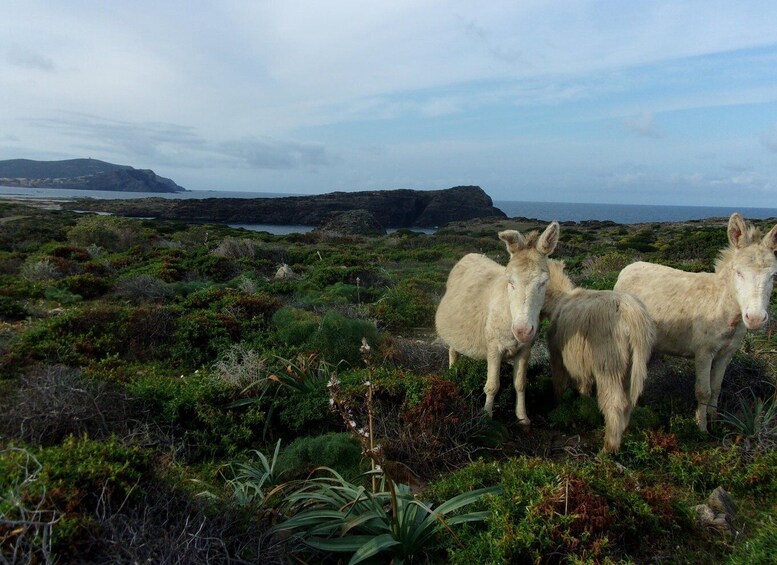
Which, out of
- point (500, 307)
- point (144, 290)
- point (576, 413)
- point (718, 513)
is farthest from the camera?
point (144, 290)

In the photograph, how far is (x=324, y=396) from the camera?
219 inches

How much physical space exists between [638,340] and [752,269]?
1.32 metres

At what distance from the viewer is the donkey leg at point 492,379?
212 inches

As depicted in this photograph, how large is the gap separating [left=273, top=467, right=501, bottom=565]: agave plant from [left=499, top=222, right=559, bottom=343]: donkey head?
1541 mm

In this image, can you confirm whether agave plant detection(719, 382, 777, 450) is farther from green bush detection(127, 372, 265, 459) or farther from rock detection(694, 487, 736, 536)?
green bush detection(127, 372, 265, 459)

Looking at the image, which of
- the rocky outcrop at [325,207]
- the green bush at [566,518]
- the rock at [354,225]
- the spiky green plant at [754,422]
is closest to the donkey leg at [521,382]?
the green bush at [566,518]

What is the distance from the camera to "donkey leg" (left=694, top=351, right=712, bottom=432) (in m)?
5.14

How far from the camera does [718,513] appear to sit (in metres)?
3.73

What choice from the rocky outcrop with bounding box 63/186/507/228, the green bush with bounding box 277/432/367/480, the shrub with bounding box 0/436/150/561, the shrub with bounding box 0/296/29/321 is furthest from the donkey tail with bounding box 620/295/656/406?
the rocky outcrop with bounding box 63/186/507/228

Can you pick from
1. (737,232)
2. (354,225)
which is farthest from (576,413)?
(354,225)

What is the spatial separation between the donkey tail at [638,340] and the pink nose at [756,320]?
804 mm

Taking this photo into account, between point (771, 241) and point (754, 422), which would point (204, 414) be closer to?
point (754, 422)

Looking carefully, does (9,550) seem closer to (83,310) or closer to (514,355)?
(514,355)

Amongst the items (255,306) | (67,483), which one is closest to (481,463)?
(67,483)
